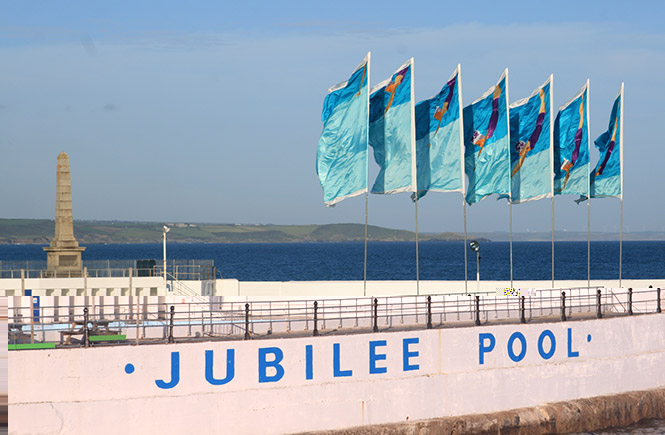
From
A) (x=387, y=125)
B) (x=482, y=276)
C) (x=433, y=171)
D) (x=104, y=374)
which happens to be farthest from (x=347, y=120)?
(x=482, y=276)

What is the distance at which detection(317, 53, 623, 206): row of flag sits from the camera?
100 ft

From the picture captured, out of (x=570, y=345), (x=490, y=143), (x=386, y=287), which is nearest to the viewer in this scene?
(x=570, y=345)

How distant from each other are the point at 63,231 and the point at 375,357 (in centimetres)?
2196

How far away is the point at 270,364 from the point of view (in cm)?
2102

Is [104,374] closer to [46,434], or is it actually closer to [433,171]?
[46,434]

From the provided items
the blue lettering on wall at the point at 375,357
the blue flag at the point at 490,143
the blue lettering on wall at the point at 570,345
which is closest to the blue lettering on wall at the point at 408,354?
the blue lettering on wall at the point at 375,357

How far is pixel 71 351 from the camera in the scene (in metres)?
19.0

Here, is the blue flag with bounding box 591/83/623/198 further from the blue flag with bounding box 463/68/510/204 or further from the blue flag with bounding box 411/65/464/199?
the blue flag with bounding box 411/65/464/199

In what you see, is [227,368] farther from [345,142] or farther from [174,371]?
[345,142]

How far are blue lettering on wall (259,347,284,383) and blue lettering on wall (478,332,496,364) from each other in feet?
19.9

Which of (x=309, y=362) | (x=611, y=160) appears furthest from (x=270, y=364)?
(x=611, y=160)

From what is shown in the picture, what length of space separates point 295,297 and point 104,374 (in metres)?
17.1

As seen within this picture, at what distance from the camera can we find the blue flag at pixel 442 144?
3162 centimetres

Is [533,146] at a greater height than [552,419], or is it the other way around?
[533,146]
